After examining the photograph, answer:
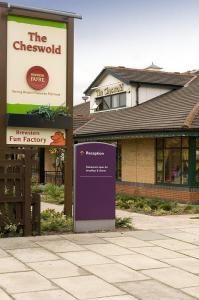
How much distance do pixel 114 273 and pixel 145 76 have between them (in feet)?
75.3

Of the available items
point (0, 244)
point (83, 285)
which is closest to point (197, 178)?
point (0, 244)

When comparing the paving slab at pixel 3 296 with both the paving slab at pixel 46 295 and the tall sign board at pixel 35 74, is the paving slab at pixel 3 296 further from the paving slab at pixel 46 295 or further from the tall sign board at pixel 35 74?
the tall sign board at pixel 35 74

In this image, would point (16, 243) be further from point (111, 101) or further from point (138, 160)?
point (111, 101)

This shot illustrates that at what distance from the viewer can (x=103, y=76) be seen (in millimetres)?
31672

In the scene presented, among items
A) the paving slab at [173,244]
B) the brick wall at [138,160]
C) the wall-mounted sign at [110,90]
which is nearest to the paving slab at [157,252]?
the paving slab at [173,244]

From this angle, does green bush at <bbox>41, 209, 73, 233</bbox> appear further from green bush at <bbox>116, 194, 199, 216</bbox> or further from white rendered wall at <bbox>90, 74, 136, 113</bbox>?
white rendered wall at <bbox>90, 74, 136, 113</bbox>

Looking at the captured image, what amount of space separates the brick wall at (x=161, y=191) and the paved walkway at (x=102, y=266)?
871cm

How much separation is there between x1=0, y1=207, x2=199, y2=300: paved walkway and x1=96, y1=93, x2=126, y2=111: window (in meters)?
18.4

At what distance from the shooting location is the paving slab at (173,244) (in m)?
→ 10.1

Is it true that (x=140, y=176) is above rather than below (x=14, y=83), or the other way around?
below

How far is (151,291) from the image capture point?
6875 mm

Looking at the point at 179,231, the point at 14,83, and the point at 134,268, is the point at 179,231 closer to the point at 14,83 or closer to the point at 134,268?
the point at 134,268

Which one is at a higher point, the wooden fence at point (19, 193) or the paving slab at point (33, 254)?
the wooden fence at point (19, 193)

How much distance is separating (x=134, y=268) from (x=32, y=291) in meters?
2.00
